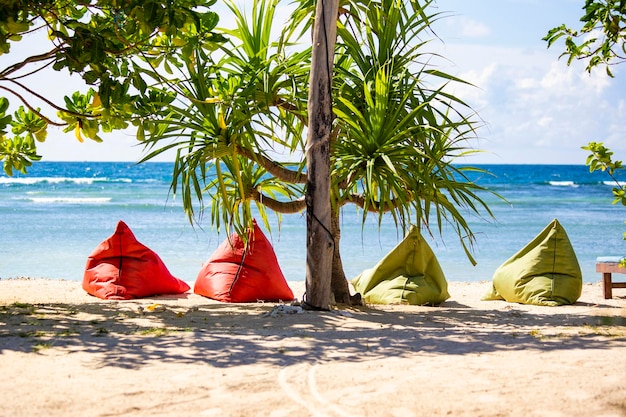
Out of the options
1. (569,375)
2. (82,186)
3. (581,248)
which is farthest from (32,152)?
(82,186)

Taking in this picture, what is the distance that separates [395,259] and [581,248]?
26.3 ft

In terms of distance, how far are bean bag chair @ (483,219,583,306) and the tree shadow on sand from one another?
0.54 m

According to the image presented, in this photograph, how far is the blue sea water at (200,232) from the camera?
10820 mm

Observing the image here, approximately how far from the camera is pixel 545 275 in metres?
6.57

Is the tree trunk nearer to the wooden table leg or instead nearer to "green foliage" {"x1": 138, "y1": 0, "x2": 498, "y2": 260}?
"green foliage" {"x1": 138, "y1": 0, "x2": 498, "y2": 260}

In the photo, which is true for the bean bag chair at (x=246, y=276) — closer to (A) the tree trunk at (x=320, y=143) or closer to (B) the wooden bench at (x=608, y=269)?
(A) the tree trunk at (x=320, y=143)

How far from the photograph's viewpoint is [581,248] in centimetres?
1362

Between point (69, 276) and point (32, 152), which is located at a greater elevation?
point (32, 152)

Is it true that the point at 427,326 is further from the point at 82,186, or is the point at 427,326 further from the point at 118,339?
the point at 82,186

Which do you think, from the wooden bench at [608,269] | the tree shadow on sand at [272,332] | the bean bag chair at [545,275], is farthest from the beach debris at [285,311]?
the wooden bench at [608,269]

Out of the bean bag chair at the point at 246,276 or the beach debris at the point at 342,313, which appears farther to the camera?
the bean bag chair at the point at 246,276

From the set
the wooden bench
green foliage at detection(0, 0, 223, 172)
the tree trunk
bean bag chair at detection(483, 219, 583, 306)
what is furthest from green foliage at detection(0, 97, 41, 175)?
the wooden bench

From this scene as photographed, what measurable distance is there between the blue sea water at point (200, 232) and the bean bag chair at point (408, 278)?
1.28ft

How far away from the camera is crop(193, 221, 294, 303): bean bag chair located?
630 cm
